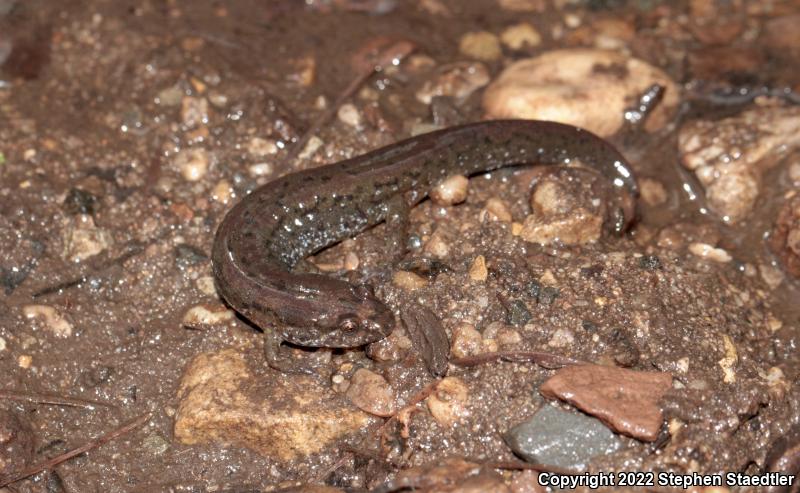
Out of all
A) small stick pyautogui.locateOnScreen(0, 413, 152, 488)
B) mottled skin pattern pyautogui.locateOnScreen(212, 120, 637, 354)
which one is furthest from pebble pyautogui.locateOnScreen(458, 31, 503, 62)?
small stick pyautogui.locateOnScreen(0, 413, 152, 488)

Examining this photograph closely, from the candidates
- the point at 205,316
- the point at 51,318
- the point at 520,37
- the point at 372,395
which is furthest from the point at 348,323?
the point at 520,37

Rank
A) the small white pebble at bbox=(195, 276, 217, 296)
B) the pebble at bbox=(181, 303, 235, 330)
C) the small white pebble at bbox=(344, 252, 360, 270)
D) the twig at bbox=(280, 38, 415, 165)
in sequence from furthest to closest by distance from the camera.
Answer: the twig at bbox=(280, 38, 415, 165) → the small white pebble at bbox=(344, 252, 360, 270) → the small white pebble at bbox=(195, 276, 217, 296) → the pebble at bbox=(181, 303, 235, 330)

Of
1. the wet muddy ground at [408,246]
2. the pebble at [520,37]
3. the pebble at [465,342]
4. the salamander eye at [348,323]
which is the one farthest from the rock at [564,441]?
the pebble at [520,37]

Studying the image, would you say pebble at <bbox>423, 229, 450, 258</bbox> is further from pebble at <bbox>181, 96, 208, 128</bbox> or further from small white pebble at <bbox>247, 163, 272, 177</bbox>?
pebble at <bbox>181, 96, 208, 128</bbox>

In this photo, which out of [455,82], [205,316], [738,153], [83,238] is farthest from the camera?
[455,82]

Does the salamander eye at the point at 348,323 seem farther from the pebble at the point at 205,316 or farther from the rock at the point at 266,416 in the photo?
the pebble at the point at 205,316

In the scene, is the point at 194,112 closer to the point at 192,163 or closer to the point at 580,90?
the point at 192,163
